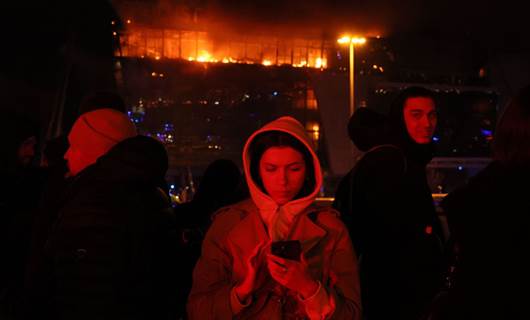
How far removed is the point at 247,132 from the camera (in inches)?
1401

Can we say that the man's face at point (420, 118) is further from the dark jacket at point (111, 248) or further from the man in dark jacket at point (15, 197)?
the man in dark jacket at point (15, 197)

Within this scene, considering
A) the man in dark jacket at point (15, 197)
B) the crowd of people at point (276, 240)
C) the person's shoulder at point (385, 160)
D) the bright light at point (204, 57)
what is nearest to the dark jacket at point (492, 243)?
the crowd of people at point (276, 240)

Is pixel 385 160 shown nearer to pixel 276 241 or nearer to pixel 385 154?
pixel 385 154

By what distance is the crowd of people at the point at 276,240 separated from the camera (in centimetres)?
189

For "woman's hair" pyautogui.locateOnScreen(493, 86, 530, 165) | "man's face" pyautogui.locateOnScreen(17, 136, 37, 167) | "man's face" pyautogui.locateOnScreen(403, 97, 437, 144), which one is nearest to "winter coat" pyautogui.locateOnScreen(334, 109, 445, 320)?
"man's face" pyautogui.locateOnScreen(403, 97, 437, 144)

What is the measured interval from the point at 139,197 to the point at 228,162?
213cm

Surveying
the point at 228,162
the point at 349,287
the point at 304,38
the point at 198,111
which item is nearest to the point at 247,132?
the point at 198,111

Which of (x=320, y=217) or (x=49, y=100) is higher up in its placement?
(x=49, y=100)

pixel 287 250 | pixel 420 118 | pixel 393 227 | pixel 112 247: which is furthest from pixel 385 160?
pixel 112 247

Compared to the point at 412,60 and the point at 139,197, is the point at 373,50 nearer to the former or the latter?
the point at 412,60

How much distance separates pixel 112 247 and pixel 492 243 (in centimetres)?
152

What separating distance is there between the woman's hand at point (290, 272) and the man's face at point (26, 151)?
2486 millimetres

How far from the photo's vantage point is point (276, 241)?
2.16 m

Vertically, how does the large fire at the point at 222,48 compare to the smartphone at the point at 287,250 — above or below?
above
